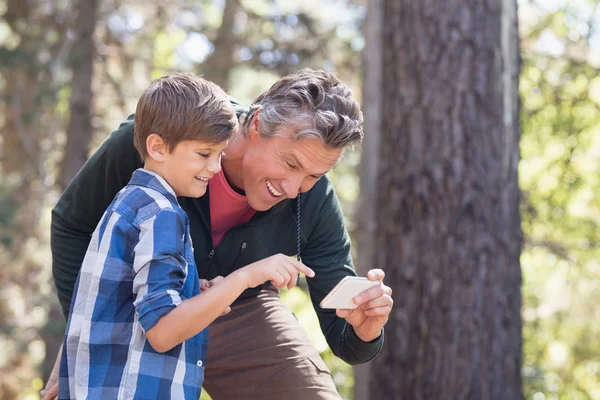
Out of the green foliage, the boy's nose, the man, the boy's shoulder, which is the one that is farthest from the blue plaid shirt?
the green foliage

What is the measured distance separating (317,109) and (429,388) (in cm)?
203

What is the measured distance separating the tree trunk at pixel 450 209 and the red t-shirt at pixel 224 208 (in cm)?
156

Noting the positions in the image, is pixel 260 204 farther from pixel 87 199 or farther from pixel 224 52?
pixel 224 52

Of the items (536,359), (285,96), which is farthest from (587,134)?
(285,96)

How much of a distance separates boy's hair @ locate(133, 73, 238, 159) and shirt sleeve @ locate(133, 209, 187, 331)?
0.76 ft

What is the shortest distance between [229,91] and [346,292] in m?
7.67

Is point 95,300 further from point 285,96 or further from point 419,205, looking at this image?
point 419,205

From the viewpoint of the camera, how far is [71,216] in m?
2.76

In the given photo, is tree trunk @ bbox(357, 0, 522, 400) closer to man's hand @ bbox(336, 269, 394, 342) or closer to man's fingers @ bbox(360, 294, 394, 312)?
man's hand @ bbox(336, 269, 394, 342)

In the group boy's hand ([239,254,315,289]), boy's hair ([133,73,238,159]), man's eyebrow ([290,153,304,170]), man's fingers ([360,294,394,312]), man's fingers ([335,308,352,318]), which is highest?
boy's hair ([133,73,238,159])

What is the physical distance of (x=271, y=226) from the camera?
2.74m

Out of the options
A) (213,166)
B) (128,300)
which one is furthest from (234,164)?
(128,300)

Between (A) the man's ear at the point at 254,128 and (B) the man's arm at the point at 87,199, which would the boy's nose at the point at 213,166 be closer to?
(A) the man's ear at the point at 254,128

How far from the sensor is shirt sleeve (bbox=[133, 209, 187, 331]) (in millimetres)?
1934
